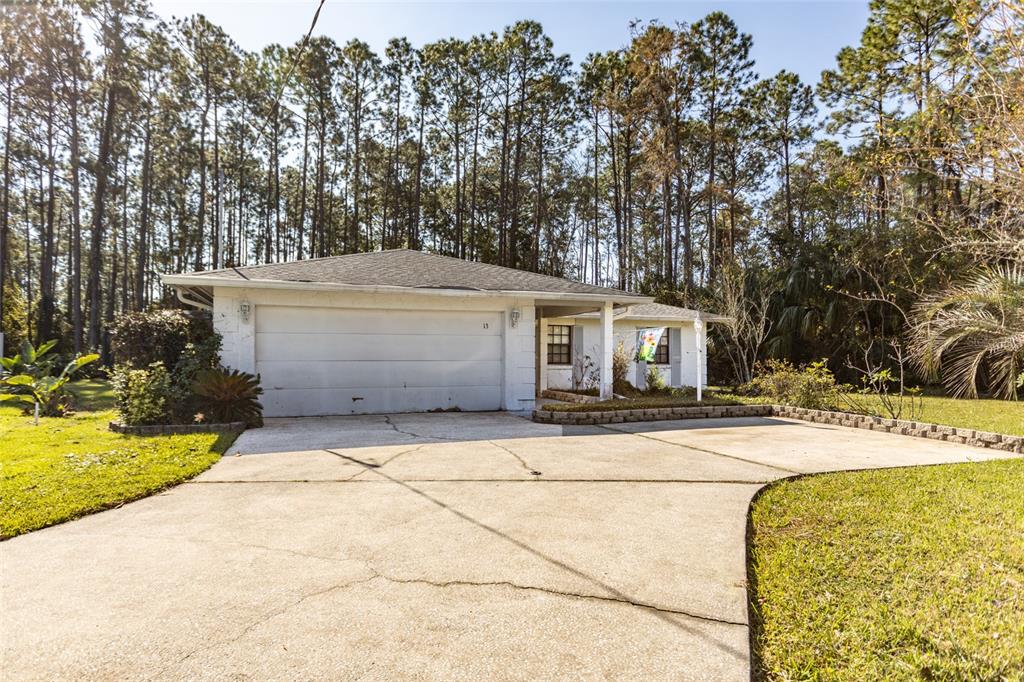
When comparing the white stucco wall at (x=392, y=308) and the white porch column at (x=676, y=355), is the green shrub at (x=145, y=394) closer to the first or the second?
the white stucco wall at (x=392, y=308)

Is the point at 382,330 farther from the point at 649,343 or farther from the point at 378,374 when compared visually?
the point at 649,343

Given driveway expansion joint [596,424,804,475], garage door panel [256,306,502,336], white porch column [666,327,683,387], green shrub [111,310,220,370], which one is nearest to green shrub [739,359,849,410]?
white porch column [666,327,683,387]

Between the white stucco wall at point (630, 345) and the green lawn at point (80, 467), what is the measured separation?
891 centimetres

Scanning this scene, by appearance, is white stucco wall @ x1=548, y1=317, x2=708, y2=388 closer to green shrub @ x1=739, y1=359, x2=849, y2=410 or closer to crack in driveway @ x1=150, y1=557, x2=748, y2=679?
green shrub @ x1=739, y1=359, x2=849, y2=410

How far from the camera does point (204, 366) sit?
8.12 metres

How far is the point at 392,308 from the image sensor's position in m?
10.1

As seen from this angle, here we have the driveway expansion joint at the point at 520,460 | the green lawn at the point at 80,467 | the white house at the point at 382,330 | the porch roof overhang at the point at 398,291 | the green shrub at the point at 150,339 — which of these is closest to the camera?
the green lawn at the point at 80,467

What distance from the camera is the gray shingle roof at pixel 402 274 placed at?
9.31 meters

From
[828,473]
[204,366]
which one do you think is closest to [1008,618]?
[828,473]

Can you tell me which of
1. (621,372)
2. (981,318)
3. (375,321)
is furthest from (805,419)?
(375,321)

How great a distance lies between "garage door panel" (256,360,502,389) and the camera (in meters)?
9.41

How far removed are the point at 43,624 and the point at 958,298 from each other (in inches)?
432

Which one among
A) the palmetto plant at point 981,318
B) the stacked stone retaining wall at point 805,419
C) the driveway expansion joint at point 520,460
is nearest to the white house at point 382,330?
the stacked stone retaining wall at point 805,419

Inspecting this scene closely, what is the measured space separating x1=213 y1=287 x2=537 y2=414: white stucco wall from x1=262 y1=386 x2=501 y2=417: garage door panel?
1.83 ft
